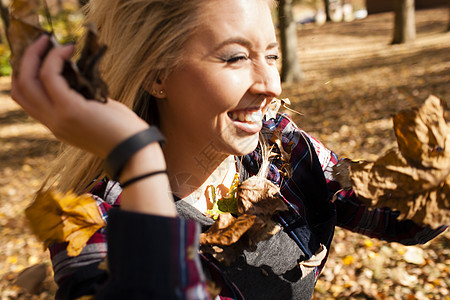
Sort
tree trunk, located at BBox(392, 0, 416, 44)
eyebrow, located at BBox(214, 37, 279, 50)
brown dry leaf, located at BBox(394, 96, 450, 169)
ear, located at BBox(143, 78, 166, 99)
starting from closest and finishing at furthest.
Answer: brown dry leaf, located at BBox(394, 96, 450, 169) < eyebrow, located at BBox(214, 37, 279, 50) < ear, located at BBox(143, 78, 166, 99) < tree trunk, located at BBox(392, 0, 416, 44)

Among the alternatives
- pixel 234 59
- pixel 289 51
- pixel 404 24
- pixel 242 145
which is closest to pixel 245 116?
pixel 242 145

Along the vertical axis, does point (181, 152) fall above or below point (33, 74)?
below

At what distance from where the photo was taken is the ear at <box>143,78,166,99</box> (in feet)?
5.09

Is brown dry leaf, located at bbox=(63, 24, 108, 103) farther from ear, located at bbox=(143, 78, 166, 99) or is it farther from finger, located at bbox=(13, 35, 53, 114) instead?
ear, located at bbox=(143, 78, 166, 99)

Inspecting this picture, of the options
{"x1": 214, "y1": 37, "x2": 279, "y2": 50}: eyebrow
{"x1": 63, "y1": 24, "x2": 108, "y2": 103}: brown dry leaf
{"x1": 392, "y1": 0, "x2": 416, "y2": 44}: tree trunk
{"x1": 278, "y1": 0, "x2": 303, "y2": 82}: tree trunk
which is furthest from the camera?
{"x1": 392, "y1": 0, "x2": 416, "y2": 44}: tree trunk

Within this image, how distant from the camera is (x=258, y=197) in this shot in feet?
5.08

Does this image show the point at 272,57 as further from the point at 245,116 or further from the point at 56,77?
the point at 56,77

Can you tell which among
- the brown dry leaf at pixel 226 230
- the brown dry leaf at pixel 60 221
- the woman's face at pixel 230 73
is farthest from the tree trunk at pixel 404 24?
the brown dry leaf at pixel 60 221

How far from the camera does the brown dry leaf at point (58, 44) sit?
2.89 ft

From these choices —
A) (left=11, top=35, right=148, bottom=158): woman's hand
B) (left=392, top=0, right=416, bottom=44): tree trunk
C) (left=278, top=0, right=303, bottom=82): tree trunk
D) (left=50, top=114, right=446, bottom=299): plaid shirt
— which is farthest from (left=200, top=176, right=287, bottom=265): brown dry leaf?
(left=392, top=0, right=416, bottom=44): tree trunk

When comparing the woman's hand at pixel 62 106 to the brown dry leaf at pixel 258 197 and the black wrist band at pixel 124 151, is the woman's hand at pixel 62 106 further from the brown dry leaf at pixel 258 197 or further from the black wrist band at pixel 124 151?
the brown dry leaf at pixel 258 197

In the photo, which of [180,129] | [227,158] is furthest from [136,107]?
[227,158]

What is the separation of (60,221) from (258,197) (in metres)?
0.74

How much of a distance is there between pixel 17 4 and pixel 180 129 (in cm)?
81
